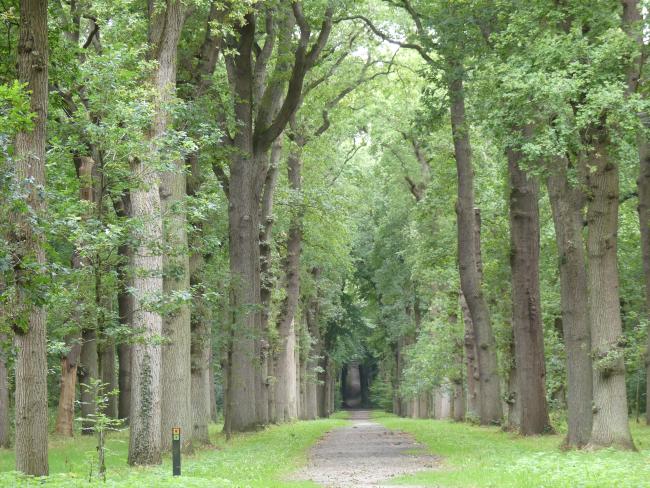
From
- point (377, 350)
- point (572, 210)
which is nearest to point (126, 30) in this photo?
point (572, 210)

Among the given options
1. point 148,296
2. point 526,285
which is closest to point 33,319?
point 148,296

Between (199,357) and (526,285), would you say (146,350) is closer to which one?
(199,357)

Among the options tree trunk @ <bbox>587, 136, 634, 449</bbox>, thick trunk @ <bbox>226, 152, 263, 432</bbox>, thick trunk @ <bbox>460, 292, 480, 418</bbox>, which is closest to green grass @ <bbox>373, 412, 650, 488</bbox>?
tree trunk @ <bbox>587, 136, 634, 449</bbox>

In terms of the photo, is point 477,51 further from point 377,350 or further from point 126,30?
point 377,350

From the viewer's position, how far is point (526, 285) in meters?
24.1

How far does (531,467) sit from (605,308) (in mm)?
4576

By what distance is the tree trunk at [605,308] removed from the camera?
1670 cm

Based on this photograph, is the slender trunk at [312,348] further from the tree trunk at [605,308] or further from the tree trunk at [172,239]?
the tree trunk at [605,308]

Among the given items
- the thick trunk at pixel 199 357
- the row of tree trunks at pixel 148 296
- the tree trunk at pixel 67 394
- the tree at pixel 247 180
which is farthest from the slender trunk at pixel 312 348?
the row of tree trunks at pixel 148 296

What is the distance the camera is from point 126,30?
20984 millimetres

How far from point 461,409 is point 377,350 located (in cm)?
3473

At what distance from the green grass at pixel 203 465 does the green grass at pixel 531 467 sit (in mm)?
2716

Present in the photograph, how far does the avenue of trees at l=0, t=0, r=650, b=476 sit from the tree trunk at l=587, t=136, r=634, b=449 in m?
0.04

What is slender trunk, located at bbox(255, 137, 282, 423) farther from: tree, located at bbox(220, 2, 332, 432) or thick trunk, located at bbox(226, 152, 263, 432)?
tree, located at bbox(220, 2, 332, 432)
